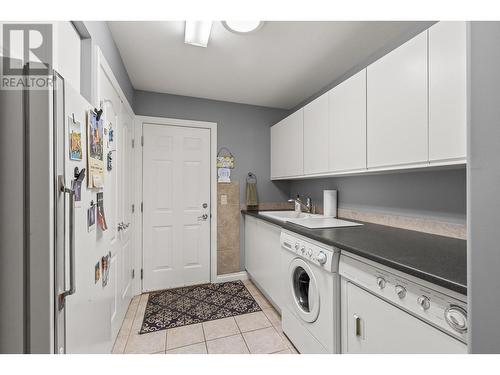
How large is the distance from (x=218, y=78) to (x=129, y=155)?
126 cm

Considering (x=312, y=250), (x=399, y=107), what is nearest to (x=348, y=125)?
(x=399, y=107)

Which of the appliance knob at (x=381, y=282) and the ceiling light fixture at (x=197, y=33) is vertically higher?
the ceiling light fixture at (x=197, y=33)

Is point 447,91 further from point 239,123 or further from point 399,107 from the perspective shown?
point 239,123

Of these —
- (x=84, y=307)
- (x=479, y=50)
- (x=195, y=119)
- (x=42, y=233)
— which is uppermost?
(x=195, y=119)

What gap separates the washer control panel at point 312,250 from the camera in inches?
50.5

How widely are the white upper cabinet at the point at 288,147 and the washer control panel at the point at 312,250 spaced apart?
0.87 meters

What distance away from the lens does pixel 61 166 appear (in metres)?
0.74

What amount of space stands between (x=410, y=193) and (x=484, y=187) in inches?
51.9

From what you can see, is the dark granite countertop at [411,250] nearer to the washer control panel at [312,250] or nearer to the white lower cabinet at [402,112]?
the washer control panel at [312,250]

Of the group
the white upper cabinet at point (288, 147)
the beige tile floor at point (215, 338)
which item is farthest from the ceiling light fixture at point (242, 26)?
the beige tile floor at point (215, 338)

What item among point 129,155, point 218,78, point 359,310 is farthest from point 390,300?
point 129,155

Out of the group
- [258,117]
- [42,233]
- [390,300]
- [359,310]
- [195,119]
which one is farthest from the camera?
[258,117]

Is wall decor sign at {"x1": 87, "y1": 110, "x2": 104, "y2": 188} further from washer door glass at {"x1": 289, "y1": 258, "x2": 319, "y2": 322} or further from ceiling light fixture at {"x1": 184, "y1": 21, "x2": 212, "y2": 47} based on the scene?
washer door glass at {"x1": 289, "y1": 258, "x2": 319, "y2": 322}
